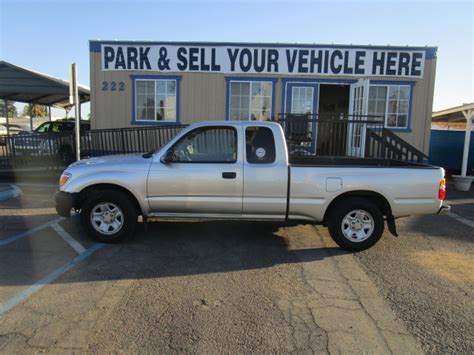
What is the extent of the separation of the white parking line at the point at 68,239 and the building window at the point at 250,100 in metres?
7.87

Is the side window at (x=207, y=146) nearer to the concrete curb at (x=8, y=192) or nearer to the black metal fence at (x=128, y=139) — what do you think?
the concrete curb at (x=8, y=192)

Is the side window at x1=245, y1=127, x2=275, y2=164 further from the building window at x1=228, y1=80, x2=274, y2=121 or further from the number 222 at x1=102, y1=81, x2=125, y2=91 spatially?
the number 222 at x1=102, y1=81, x2=125, y2=91

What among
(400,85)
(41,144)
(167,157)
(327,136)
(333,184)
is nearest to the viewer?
(333,184)

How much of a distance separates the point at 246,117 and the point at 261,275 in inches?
363

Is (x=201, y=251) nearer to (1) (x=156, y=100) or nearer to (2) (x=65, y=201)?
(2) (x=65, y=201)

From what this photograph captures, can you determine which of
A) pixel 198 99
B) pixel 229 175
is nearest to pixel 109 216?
pixel 229 175

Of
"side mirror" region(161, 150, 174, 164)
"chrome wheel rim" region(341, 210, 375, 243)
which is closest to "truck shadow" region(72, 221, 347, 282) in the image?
"chrome wheel rim" region(341, 210, 375, 243)

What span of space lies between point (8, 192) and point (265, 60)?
848cm

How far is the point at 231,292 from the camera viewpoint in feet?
13.3

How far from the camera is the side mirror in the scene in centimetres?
544

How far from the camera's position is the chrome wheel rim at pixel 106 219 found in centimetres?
555

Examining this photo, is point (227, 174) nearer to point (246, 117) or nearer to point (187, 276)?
point (187, 276)

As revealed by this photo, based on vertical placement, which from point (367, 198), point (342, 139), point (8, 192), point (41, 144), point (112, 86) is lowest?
point (8, 192)

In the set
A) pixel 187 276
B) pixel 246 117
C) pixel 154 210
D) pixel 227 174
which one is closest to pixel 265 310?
pixel 187 276
